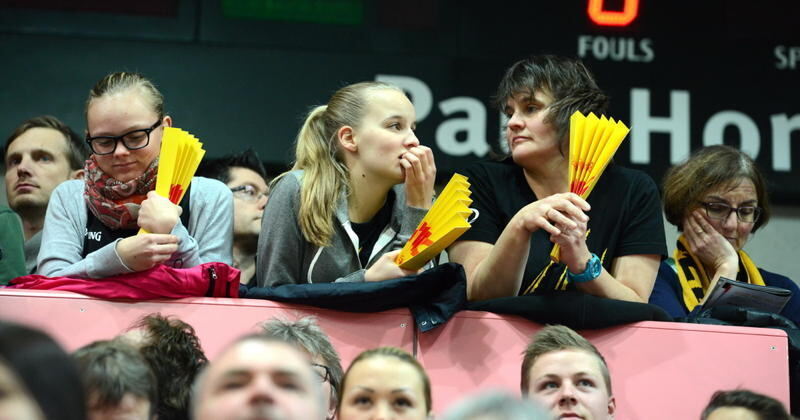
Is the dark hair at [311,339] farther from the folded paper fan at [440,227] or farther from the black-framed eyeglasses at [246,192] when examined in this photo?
the black-framed eyeglasses at [246,192]

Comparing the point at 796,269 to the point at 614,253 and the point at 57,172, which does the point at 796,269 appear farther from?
the point at 57,172

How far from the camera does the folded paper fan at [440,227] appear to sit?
3229 millimetres

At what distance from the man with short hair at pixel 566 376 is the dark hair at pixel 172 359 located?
831mm

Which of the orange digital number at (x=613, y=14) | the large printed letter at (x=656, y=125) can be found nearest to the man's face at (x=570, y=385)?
the large printed letter at (x=656, y=125)

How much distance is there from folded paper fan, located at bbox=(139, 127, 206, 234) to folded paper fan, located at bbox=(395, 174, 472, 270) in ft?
2.08

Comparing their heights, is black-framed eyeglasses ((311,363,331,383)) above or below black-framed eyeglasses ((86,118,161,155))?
below

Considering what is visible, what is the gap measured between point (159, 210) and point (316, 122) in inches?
26.3

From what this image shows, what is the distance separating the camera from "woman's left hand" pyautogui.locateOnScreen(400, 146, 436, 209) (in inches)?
136

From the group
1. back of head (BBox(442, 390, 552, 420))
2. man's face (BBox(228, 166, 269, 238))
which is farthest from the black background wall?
back of head (BBox(442, 390, 552, 420))

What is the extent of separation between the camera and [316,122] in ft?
12.3

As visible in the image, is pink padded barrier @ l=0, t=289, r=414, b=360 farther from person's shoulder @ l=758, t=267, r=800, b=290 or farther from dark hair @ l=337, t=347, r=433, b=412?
person's shoulder @ l=758, t=267, r=800, b=290

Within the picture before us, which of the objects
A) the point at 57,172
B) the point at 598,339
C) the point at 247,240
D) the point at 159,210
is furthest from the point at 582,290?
the point at 57,172

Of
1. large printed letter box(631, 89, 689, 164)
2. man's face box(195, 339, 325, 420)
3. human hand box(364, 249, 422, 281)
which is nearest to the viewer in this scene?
man's face box(195, 339, 325, 420)

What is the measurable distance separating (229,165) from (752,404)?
8.15 ft
